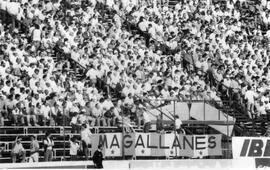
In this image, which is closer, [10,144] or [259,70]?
[10,144]

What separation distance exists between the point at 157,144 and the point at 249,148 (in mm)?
4334

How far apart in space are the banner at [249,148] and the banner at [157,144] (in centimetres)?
354

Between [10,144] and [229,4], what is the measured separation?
1502cm

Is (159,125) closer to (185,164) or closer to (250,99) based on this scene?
(185,164)

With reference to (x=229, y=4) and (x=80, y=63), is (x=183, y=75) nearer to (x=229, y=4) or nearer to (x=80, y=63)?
(x=80, y=63)

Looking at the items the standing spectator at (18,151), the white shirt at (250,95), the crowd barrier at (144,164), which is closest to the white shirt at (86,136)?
the crowd barrier at (144,164)

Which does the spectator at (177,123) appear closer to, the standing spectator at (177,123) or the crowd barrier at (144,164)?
the standing spectator at (177,123)

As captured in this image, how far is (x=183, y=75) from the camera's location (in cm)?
3388

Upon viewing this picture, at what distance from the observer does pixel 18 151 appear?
88.9 ft

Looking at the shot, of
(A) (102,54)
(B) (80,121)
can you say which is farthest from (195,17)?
(B) (80,121)

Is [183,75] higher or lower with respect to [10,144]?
higher

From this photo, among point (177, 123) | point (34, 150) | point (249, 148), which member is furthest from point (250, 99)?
point (34, 150)

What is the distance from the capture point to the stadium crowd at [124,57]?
2931 cm

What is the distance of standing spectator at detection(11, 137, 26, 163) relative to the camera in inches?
1064
